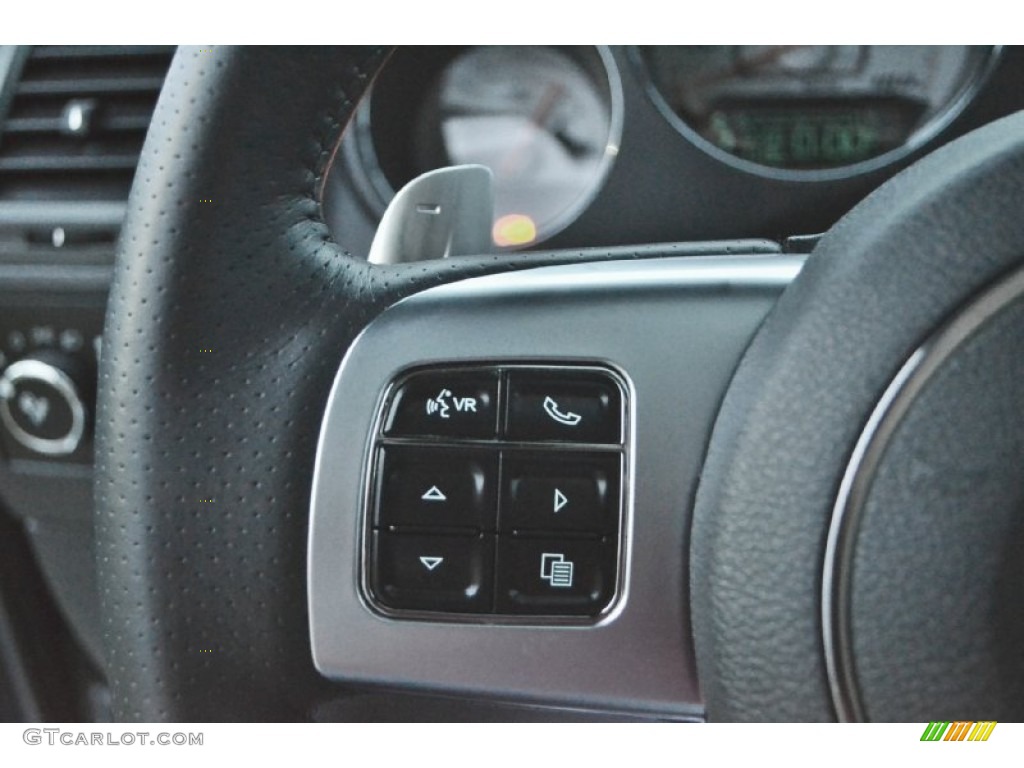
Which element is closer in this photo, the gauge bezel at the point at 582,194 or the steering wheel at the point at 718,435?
the steering wheel at the point at 718,435

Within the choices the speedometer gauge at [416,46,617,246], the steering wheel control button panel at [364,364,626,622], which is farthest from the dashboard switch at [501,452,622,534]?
the speedometer gauge at [416,46,617,246]

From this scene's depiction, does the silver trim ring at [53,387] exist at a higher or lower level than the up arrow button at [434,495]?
higher

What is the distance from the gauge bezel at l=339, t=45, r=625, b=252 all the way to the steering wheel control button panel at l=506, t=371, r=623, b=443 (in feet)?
2.91

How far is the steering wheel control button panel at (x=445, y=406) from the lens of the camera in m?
0.53

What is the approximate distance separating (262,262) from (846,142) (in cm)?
106

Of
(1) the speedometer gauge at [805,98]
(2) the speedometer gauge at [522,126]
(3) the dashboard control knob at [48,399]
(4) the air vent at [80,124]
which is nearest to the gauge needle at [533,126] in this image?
(2) the speedometer gauge at [522,126]

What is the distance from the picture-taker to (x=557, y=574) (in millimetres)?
520

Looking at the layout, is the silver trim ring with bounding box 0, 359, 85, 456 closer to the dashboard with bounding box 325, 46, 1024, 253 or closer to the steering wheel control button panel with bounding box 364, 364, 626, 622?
the dashboard with bounding box 325, 46, 1024, 253

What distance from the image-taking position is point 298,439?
0.53 m

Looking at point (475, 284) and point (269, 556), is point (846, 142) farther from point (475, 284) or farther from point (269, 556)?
point (269, 556)

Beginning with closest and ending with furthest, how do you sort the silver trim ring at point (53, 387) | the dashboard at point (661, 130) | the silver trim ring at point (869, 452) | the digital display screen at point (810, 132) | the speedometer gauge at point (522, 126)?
the silver trim ring at point (869, 452) < the silver trim ring at point (53, 387) < the dashboard at point (661, 130) < the digital display screen at point (810, 132) < the speedometer gauge at point (522, 126)

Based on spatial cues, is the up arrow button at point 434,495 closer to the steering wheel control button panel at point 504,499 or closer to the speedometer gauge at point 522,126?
the steering wheel control button panel at point 504,499

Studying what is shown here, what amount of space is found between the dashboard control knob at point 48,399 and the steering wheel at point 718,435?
1.52 ft
